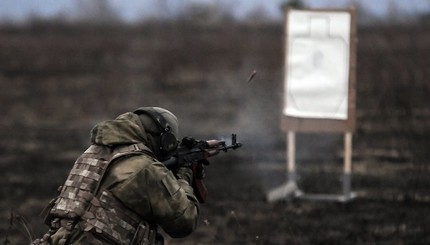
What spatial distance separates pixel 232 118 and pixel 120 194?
11.5m

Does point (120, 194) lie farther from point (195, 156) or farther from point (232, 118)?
point (232, 118)

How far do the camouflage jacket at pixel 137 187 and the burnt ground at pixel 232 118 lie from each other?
130 cm

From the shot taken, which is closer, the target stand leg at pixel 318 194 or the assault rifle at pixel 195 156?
the assault rifle at pixel 195 156

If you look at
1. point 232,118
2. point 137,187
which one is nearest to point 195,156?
point 137,187

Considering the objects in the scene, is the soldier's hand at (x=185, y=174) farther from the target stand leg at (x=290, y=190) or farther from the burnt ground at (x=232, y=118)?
the target stand leg at (x=290, y=190)

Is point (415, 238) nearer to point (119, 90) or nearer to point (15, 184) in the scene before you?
point (15, 184)

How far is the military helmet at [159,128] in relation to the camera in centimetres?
462

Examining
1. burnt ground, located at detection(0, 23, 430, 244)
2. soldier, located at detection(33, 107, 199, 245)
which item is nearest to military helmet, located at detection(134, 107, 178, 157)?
soldier, located at detection(33, 107, 199, 245)

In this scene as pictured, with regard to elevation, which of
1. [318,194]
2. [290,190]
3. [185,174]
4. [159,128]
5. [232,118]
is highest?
[159,128]

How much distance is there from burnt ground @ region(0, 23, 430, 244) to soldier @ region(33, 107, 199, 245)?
122cm

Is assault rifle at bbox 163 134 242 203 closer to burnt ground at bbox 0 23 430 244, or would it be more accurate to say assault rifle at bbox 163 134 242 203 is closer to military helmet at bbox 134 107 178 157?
military helmet at bbox 134 107 178 157

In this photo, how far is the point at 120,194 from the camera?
4.38 m

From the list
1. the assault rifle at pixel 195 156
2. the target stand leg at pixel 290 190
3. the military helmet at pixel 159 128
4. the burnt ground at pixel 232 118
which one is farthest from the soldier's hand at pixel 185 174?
the target stand leg at pixel 290 190

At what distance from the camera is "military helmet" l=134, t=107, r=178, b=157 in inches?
182
